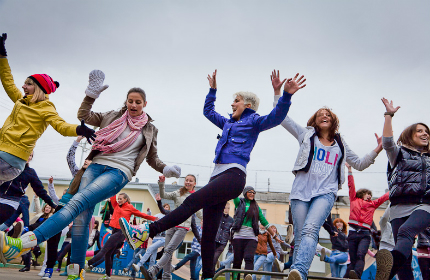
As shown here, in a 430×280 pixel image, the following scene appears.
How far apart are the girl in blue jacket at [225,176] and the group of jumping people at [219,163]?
11mm

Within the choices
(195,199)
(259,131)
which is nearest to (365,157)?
(259,131)

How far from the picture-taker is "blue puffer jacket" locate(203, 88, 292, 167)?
4.11 meters

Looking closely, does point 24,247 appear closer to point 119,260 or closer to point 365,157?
point 365,157

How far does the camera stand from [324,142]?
4.46 m

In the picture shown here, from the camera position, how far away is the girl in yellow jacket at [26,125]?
13.6 ft

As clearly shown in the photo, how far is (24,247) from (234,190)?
83.1 inches

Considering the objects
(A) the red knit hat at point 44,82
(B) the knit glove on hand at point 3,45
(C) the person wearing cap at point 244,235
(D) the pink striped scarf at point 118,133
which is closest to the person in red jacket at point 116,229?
(C) the person wearing cap at point 244,235

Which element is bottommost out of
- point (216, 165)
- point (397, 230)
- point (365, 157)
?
point (397, 230)

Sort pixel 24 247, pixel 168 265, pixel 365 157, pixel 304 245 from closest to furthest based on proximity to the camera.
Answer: pixel 24 247 → pixel 304 245 → pixel 365 157 → pixel 168 265

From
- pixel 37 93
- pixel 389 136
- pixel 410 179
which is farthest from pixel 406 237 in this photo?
pixel 37 93

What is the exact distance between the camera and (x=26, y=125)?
4.24 meters

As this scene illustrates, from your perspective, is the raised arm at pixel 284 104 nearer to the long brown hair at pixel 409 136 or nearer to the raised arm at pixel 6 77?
the long brown hair at pixel 409 136

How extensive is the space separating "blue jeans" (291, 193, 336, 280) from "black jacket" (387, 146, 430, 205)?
1010 millimetres

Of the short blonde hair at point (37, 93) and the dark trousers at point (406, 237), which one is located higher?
the short blonde hair at point (37, 93)
